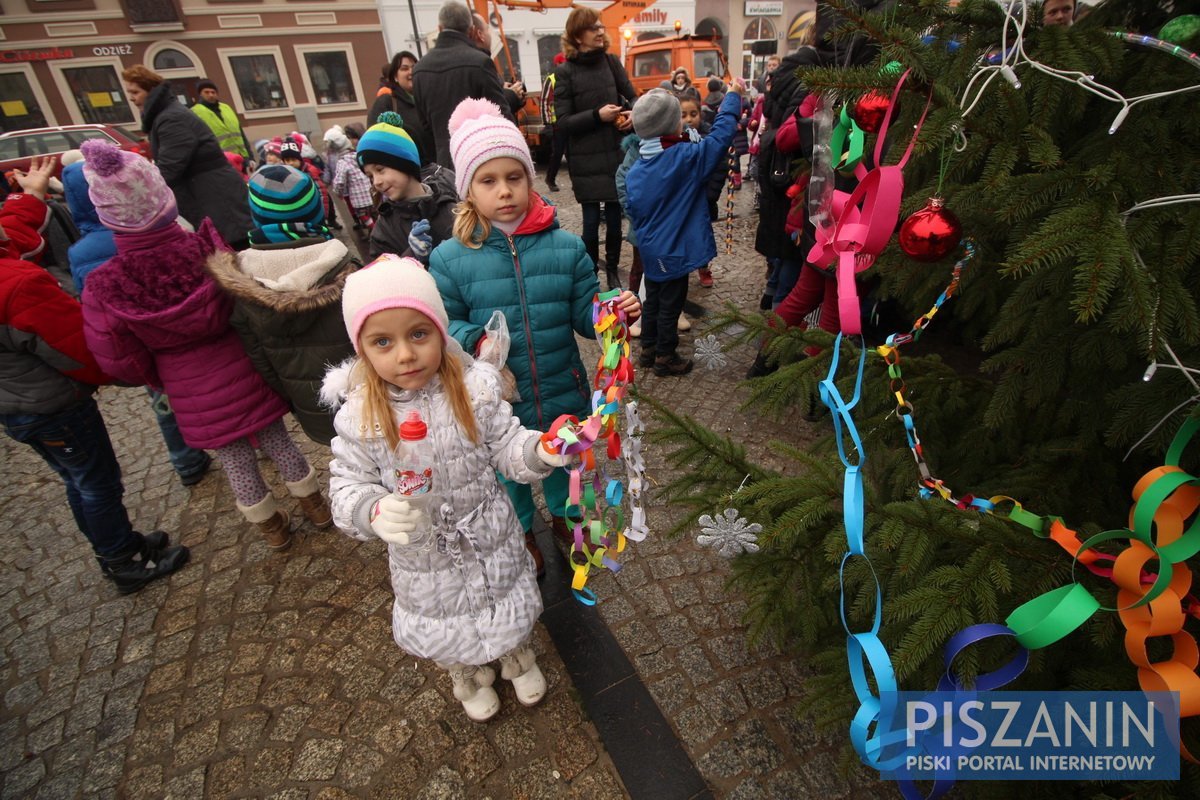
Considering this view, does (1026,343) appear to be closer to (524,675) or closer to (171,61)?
(524,675)

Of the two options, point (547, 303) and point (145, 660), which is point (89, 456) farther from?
point (547, 303)

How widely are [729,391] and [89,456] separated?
3860 millimetres

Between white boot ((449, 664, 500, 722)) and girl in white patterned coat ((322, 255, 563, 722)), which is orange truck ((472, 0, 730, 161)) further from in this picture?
white boot ((449, 664, 500, 722))

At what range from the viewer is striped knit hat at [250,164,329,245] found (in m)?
2.65

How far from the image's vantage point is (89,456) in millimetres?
2703

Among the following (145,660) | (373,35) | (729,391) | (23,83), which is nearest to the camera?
(145,660)

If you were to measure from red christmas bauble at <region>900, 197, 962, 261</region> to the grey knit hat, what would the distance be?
3.06 meters

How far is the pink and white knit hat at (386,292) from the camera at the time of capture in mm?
1631

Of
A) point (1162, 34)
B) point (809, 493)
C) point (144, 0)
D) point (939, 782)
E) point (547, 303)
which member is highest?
point (144, 0)

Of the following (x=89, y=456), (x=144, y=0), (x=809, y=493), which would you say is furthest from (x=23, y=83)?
(x=809, y=493)

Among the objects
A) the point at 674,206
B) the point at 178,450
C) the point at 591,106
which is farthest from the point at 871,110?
the point at 591,106

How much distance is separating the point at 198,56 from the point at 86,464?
2801 centimetres

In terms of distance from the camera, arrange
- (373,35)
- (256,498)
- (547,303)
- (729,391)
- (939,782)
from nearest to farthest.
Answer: (939,782)
(547,303)
(256,498)
(729,391)
(373,35)

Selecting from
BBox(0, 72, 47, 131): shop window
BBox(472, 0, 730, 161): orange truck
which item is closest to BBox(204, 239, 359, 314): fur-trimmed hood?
BBox(472, 0, 730, 161): orange truck
